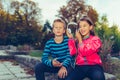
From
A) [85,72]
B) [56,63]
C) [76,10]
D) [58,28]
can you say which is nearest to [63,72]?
[56,63]

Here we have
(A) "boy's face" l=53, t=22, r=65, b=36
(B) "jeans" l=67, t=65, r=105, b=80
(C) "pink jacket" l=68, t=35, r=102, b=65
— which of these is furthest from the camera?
(A) "boy's face" l=53, t=22, r=65, b=36

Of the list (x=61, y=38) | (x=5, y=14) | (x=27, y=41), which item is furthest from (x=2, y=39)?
(x=61, y=38)

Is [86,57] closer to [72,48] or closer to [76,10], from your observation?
[72,48]

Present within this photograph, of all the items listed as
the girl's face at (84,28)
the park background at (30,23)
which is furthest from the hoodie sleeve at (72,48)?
the park background at (30,23)

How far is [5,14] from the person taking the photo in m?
28.6

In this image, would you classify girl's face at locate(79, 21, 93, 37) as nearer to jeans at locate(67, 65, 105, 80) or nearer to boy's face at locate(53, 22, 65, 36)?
boy's face at locate(53, 22, 65, 36)

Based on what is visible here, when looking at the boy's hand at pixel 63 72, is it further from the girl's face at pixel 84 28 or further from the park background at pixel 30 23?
the park background at pixel 30 23

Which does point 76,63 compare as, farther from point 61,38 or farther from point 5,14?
point 5,14

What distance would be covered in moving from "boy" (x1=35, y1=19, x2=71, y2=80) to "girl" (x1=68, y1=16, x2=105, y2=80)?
0.20 meters

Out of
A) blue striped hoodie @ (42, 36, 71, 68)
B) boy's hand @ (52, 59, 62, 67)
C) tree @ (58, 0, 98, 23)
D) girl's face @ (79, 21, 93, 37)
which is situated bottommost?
boy's hand @ (52, 59, 62, 67)

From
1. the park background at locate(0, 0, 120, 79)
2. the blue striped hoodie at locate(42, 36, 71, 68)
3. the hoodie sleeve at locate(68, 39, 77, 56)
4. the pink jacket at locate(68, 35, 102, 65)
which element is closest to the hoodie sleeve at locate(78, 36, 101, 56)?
the pink jacket at locate(68, 35, 102, 65)

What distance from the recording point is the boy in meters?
3.97

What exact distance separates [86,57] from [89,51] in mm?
114

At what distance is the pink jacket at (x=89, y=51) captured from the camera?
148 inches
